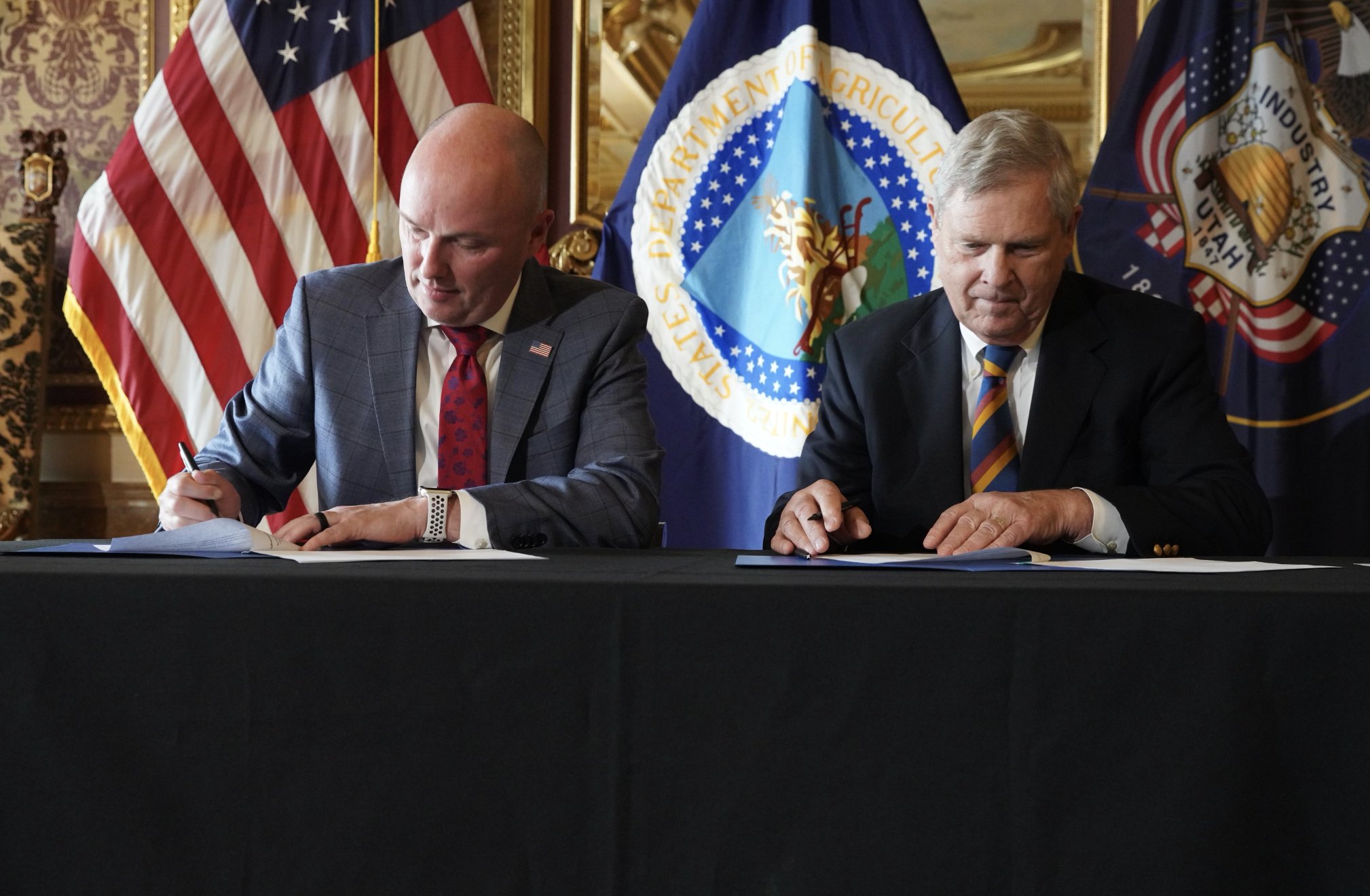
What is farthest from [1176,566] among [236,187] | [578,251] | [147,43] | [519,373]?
[147,43]

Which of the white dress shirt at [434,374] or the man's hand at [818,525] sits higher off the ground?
the white dress shirt at [434,374]

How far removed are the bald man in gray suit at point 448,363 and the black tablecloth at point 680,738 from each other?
2.62ft

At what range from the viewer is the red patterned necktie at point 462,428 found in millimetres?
1850

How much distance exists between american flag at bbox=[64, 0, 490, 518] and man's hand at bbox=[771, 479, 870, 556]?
207cm

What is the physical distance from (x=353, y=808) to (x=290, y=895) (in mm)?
80

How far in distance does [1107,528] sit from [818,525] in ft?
1.45

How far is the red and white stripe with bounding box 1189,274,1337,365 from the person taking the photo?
290 cm

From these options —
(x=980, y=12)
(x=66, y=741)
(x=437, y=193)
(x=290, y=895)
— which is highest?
(x=980, y=12)

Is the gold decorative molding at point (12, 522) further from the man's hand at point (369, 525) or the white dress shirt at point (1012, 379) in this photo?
the white dress shirt at point (1012, 379)

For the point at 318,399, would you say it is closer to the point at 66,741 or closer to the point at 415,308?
the point at 415,308

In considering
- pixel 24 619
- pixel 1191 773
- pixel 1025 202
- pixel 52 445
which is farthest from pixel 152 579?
pixel 52 445

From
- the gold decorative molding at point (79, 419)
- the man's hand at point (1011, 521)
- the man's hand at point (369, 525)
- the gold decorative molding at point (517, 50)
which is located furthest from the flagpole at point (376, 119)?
the man's hand at point (1011, 521)

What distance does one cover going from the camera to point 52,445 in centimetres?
357

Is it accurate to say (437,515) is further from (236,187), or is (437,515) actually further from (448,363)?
(236,187)
